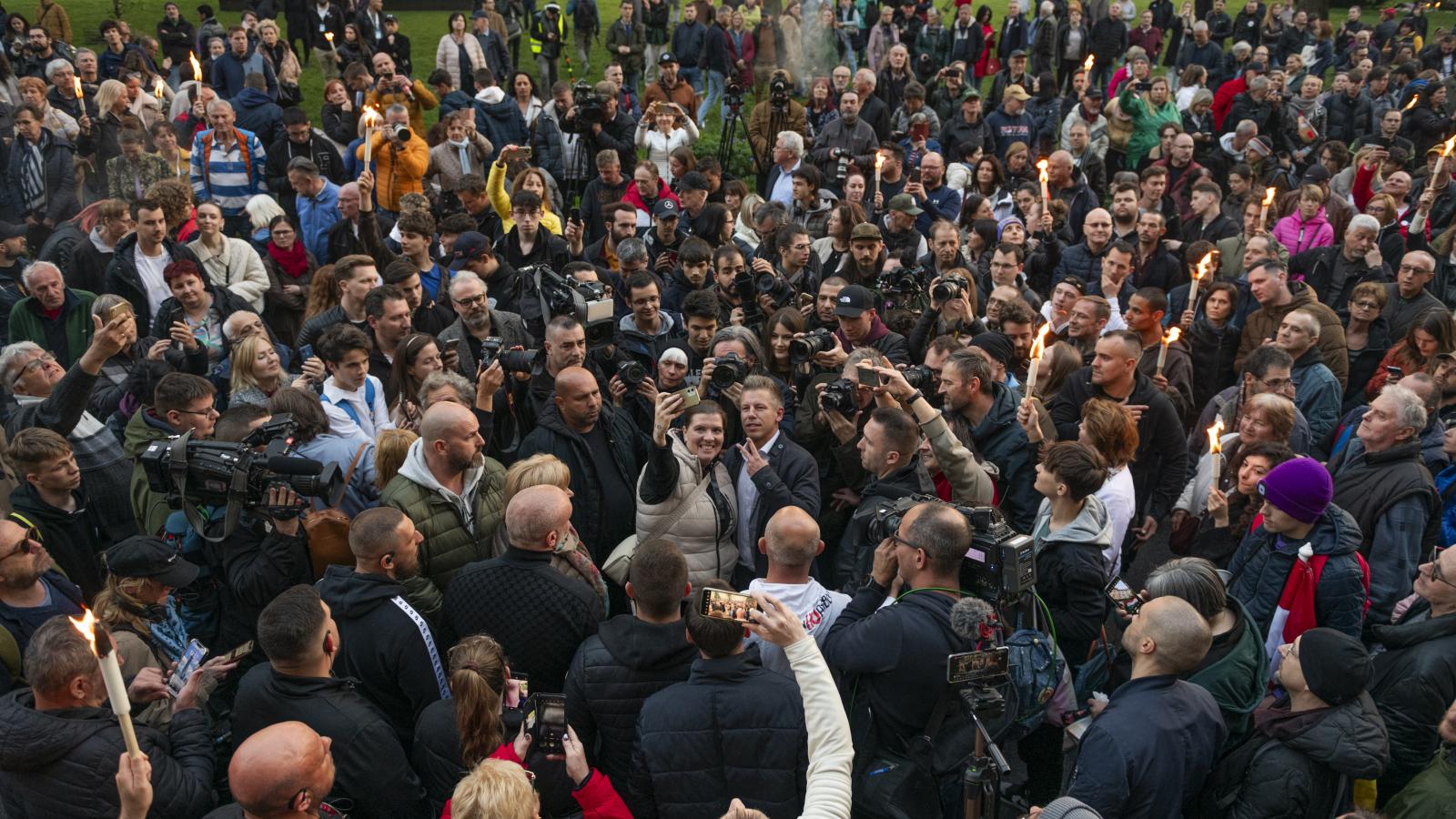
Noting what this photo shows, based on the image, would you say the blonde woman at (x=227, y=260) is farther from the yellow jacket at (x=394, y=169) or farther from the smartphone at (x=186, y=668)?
the smartphone at (x=186, y=668)

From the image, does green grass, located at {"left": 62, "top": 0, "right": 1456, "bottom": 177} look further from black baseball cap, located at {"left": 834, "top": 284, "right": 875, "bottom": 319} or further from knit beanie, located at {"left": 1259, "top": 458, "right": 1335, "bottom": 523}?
knit beanie, located at {"left": 1259, "top": 458, "right": 1335, "bottom": 523}

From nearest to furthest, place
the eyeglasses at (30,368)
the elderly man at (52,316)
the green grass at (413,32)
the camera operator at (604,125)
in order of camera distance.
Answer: the eyeglasses at (30,368)
the elderly man at (52,316)
the camera operator at (604,125)
the green grass at (413,32)

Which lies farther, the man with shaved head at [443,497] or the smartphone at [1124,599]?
the man with shaved head at [443,497]

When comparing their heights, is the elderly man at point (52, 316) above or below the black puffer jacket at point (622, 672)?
below

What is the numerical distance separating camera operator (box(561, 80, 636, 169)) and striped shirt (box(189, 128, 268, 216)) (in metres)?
2.80

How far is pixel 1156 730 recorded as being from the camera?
3.53 m

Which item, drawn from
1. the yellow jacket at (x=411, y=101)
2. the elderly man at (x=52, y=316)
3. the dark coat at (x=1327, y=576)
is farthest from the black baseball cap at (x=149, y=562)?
the yellow jacket at (x=411, y=101)

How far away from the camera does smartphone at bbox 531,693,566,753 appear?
129 inches

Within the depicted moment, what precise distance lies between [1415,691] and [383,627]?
367cm

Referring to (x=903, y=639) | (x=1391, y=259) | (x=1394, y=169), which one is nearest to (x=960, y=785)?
(x=903, y=639)

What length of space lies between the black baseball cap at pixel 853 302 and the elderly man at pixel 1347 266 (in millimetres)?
4013

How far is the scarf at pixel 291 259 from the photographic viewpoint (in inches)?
321

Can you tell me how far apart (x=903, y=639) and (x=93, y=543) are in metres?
3.87

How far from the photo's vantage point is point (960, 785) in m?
3.80
